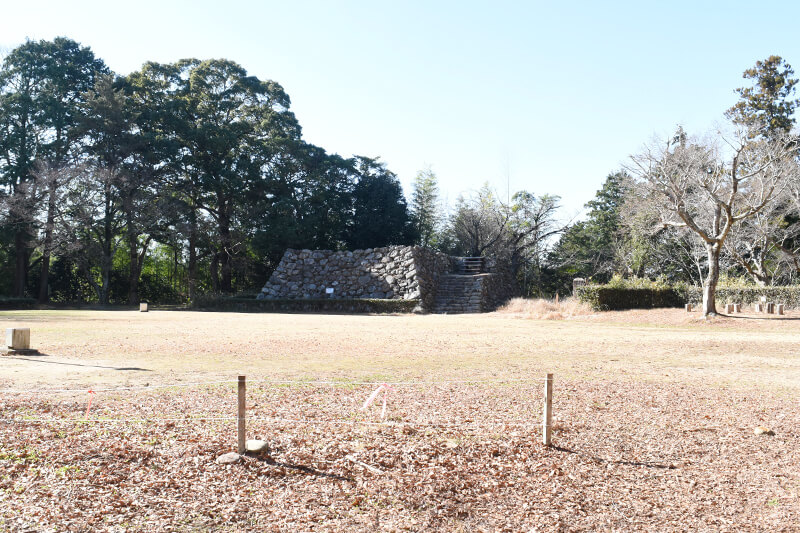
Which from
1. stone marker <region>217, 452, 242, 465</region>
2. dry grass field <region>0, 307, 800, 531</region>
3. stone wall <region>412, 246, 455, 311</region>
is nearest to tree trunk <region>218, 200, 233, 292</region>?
stone wall <region>412, 246, 455, 311</region>

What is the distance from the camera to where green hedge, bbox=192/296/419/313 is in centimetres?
2339

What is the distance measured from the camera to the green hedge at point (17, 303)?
23.8 meters

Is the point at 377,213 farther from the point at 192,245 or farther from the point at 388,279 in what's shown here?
the point at 192,245

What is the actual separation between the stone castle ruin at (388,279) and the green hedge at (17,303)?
10.1 metres

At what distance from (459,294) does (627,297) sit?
7.47 metres

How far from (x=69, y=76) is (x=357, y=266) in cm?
1762

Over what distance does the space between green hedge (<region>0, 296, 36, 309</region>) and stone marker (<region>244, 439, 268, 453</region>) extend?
2465 cm

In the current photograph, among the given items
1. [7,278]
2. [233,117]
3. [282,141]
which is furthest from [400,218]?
[7,278]

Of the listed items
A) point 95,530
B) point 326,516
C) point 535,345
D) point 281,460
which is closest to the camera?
point 95,530

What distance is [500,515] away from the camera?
3.86 meters

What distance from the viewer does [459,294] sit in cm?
2545

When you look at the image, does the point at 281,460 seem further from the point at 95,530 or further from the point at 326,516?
the point at 95,530

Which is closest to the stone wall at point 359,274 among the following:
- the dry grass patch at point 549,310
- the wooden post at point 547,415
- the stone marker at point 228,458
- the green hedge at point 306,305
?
the green hedge at point 306,305

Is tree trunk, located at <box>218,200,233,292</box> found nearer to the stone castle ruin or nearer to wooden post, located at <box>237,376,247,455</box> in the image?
the stone castle ruin
